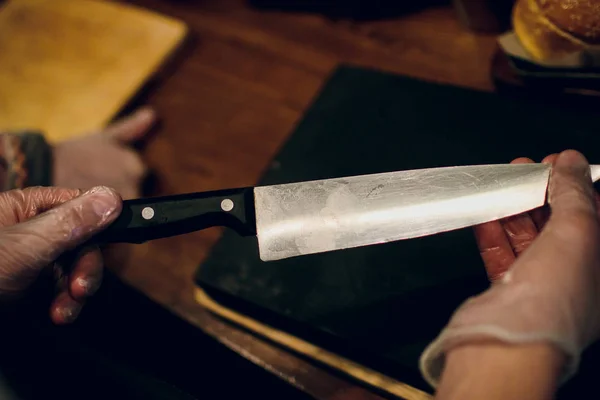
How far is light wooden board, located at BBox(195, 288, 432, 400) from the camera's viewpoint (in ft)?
1.76

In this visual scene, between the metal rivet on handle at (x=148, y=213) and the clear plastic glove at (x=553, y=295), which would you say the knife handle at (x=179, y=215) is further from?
the clear plastic glove at (x=553, y=295)

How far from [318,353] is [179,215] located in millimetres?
247

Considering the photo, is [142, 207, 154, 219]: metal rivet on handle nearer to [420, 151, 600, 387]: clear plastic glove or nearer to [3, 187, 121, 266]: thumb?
[3, 187, 121, 266]: thumb

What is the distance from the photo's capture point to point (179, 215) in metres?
0.48

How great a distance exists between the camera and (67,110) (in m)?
0.84

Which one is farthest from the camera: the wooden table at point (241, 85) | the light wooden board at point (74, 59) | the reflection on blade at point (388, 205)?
the light wooden board at point (74, 59)

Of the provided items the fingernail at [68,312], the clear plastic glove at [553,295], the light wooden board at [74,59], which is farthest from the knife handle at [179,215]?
the light wooden board at [74,59]

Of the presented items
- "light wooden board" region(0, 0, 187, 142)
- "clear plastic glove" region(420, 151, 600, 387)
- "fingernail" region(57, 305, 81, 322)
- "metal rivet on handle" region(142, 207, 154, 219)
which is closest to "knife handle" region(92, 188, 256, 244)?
"metal rivet on handle" region(142, 207, 154, 219)

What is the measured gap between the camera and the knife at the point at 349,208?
0.46 metres

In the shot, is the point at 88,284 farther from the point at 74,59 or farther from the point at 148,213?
the point at 74,59

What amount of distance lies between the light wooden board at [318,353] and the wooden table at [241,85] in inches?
0.8

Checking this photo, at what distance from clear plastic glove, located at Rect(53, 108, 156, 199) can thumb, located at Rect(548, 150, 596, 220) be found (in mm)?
587

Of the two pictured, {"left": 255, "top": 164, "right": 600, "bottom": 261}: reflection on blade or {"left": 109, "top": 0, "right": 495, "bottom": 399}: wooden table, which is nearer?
{"left": 255, "top": 164, "right": 600, "bottom": 261}: reflection on blade

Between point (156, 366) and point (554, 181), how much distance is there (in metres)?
0.47
